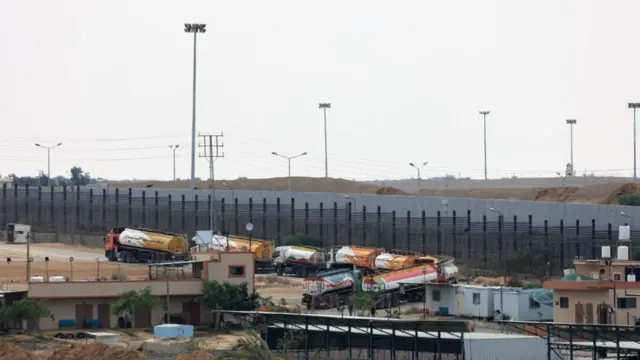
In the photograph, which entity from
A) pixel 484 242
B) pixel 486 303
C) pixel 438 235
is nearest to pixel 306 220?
pixel 438 235

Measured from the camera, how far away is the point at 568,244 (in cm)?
9038

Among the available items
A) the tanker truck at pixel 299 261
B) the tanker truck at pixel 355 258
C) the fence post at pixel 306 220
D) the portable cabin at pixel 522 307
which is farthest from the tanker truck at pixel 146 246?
the portable cabin at pixel 522 307

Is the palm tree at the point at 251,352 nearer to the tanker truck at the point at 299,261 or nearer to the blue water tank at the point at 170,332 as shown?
the blue water tank at the point at 170,332

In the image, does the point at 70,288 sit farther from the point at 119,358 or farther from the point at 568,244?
the point at 568,244

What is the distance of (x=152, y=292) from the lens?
2670 inches

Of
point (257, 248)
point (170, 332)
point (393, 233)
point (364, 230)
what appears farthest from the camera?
point (364, 230)

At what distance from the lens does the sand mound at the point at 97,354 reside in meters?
47.5

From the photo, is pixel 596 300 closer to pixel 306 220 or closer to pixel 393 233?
pixel 393 233

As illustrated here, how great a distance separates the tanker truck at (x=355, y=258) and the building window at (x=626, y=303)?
1165 inches

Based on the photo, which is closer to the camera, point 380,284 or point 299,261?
point 380,284

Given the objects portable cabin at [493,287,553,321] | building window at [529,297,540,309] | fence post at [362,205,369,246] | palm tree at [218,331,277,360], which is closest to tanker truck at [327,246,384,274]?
fence post at [362,205,369,246]

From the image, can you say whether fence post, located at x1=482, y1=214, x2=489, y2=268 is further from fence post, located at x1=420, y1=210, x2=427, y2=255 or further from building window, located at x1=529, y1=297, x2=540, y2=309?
building window, located at x1=529, y1=297, x2=540, y2=309

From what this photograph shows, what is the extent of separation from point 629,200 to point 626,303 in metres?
62.3

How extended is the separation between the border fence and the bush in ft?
63.3
